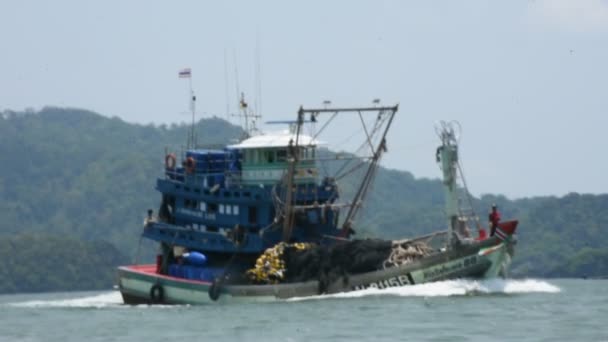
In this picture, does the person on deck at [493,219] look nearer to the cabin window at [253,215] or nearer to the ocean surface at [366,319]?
the ocean surface at [366,319]

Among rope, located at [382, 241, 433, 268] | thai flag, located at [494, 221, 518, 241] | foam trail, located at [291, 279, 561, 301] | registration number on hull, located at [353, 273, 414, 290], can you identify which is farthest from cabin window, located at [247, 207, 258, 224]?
thai flag, located at [494, 221, 518, 241]

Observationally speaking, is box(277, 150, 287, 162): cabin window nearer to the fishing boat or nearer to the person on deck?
the fishing boat

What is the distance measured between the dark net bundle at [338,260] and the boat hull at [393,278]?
0.82 ft

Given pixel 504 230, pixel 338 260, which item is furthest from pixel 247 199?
pixel 504 230

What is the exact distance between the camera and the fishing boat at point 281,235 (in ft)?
159

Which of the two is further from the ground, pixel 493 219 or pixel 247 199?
pixel 247 199

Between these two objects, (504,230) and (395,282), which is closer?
(504,230)

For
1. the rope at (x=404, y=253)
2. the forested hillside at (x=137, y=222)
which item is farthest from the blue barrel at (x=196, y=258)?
the forested hillside at (x=137, y=222)

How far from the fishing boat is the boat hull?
3 cm

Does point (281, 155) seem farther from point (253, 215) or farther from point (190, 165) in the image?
point (190, 165)

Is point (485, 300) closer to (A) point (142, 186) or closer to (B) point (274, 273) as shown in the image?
(B) point (274, 273)

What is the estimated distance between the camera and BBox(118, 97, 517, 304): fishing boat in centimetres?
4831

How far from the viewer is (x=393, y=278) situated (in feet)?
159

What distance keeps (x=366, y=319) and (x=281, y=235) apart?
9.66 metres
